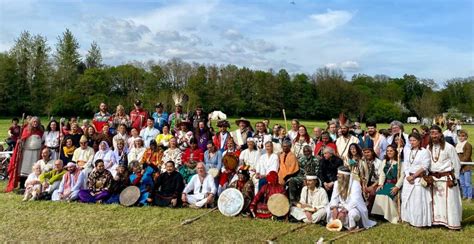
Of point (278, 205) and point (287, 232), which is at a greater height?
point (278, 205)

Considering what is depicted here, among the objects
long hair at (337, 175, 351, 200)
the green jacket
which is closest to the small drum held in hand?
long hair at (337, 175, 351, 200)

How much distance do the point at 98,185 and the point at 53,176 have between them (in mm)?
1100

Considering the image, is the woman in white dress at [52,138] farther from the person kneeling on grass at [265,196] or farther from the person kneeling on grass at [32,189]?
the person kneeling on grass at [265,196]

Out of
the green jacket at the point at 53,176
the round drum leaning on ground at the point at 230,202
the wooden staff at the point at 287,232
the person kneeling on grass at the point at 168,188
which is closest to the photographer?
the wooden staff at the point at 287,232

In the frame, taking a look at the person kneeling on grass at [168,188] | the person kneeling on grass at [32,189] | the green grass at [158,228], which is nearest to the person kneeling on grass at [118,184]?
the green grass at [158,228]

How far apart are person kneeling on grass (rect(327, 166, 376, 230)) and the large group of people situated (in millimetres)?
15

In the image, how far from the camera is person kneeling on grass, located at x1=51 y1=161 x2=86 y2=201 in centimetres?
831

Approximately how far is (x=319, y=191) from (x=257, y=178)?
135cm

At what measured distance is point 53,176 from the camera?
8719 mm

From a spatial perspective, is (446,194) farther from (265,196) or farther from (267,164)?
(267,164)

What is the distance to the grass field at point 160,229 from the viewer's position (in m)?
5.93

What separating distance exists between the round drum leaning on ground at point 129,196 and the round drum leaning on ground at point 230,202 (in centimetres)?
161

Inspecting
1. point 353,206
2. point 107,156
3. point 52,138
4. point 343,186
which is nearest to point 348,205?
point 353,206

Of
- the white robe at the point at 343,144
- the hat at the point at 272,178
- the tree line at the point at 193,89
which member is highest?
the tree line at the point at 193,89
